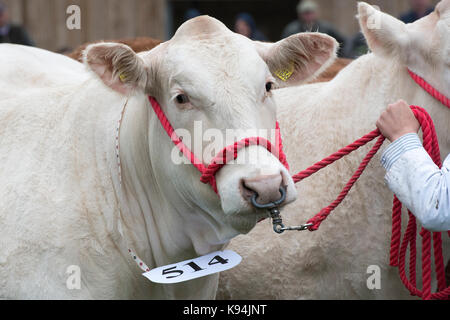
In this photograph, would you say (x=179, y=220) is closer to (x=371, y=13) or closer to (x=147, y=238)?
(x=147, y=238)

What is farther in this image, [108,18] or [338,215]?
[108,18]

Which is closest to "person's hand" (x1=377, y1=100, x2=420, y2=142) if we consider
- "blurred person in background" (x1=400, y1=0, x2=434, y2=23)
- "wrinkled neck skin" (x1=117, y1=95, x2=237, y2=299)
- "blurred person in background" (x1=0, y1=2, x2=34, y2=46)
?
"wrinkled neck skin" (x1=117, y1=95, x2=237, y2=299)

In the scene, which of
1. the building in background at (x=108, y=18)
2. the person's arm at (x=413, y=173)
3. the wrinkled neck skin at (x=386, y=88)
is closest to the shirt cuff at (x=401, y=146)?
the person's arm at (x=413, y=173)

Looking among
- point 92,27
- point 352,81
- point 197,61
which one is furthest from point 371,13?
point 92,27

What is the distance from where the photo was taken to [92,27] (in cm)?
Result: 1035

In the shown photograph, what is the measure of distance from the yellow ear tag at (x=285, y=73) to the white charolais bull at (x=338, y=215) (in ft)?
1.49

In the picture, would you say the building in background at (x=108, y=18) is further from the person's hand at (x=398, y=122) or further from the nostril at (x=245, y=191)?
the nostril at (x=245, y=191)

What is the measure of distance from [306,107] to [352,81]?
30cm

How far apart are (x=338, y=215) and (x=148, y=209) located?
Result: 101 centimetres

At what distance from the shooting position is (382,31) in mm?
3209

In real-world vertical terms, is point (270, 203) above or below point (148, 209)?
above

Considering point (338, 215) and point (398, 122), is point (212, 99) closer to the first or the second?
point (398, 122)

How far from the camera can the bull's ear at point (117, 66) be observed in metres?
2.86

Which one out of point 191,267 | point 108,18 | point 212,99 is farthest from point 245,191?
point 108,18
